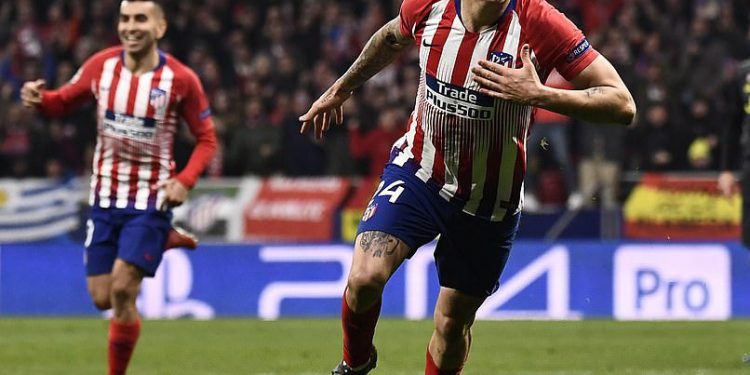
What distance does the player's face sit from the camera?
8.00 meters

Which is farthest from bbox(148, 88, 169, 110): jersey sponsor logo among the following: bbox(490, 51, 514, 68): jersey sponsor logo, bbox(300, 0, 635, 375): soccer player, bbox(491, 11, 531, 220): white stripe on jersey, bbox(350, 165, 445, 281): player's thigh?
bbox(490, 51, 514, 68): jersey sponsor logo

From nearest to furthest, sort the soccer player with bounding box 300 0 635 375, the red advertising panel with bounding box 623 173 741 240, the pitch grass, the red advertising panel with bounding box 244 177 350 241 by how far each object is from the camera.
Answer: the soccer player with bounding box 300 0 635 375 → the pitch grass → the red advertising panel with bounding box 623 173 741 240 → the red advertising panel with bounding box 244 177 350 241

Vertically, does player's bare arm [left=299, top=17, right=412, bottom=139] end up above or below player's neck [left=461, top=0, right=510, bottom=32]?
below

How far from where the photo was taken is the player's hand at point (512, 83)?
518 centimetres

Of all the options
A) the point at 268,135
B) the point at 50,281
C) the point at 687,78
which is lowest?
the point at 50,281

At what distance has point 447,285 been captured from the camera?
6293 mm

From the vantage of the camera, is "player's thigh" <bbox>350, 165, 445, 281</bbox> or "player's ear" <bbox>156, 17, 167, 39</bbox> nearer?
"player's thigh" <bbox>350, 165, 445, 281</bbox>

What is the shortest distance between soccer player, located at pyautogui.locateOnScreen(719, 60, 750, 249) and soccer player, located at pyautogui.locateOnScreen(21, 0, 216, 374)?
11.8ft

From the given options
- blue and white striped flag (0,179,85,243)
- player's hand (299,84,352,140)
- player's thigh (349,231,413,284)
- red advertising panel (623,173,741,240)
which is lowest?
blue and white striped flag (0,179,85,243)

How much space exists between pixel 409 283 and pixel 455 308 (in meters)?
6.81

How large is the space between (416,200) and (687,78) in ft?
38.7

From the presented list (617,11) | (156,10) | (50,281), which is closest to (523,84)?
(156,10)

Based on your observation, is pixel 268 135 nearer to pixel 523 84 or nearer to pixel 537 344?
pixel 537 344

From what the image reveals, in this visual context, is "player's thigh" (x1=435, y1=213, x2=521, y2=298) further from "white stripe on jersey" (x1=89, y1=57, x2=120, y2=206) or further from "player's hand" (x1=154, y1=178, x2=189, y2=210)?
"white stripe on jersey" (x1=89, y1=57, x2=120, y2=206)
